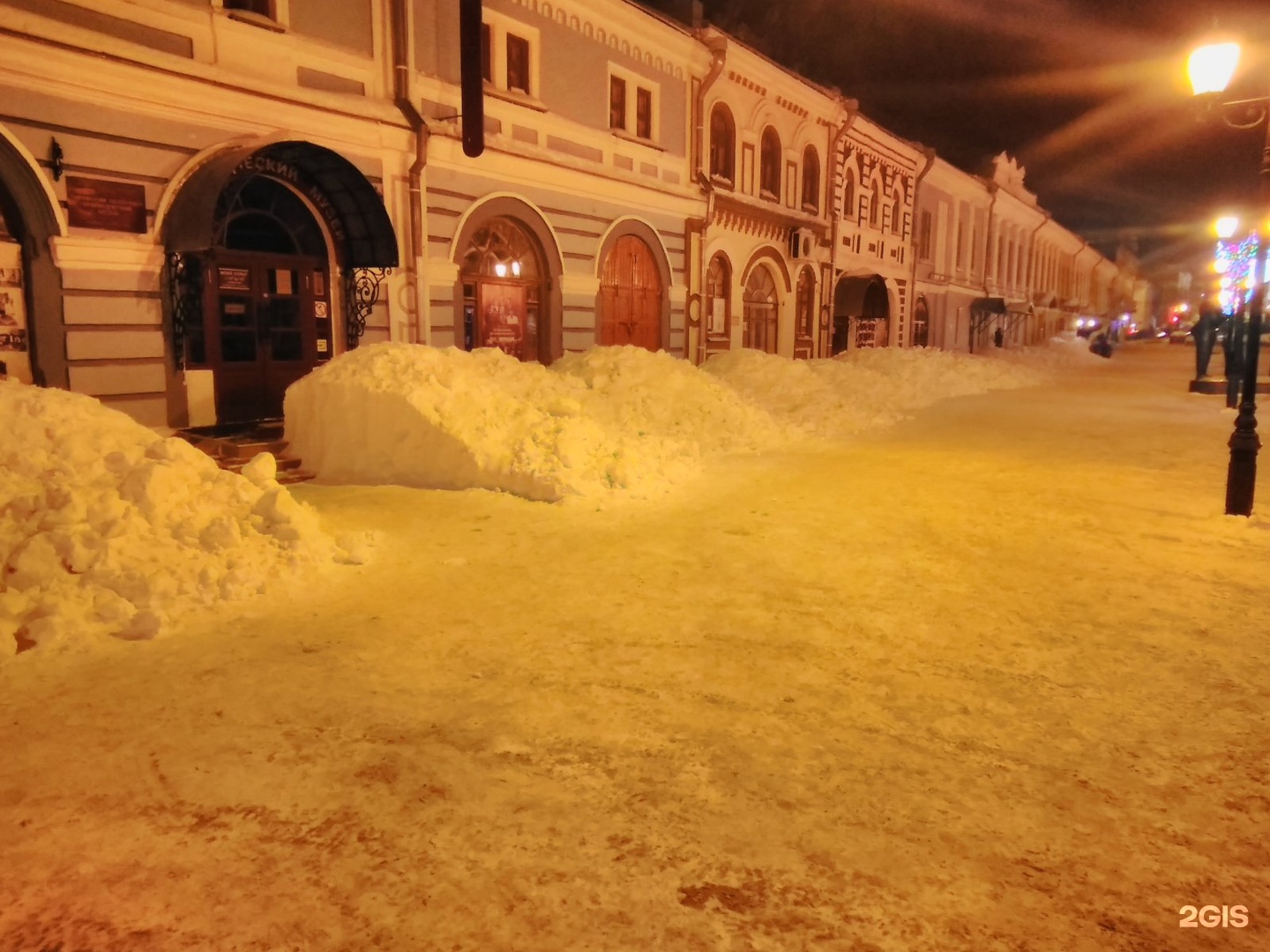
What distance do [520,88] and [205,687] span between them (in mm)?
12455

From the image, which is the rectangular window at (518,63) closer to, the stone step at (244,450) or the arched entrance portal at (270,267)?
the arched entrance portal at (270,267)

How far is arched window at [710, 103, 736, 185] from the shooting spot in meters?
18.8

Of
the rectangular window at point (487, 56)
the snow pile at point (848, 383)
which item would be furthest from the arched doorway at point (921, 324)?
Answer: the rectangular window at point (487, 56)

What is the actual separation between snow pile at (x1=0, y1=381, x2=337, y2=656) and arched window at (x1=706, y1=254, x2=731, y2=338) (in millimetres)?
13873

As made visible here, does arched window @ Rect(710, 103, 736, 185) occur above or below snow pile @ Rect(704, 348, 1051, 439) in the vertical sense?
above

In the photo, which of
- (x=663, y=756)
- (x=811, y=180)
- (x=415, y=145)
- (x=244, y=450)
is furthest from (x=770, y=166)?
(x=663, y=756)

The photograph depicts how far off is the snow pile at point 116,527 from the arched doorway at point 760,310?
1570 centimetres

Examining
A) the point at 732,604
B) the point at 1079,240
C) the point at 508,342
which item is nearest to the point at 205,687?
the point at 732,604

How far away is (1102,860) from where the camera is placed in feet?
9.29

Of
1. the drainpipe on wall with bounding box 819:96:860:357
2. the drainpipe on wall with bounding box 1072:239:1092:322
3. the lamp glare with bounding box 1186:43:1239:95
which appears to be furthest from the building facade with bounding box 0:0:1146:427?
the drainpipe on wall with bounding box 1072:239:1092:322

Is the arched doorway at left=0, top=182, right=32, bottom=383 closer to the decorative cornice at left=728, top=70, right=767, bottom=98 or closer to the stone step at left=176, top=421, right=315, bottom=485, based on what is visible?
the stone step at left=176, top=421, right=315, bottom=485

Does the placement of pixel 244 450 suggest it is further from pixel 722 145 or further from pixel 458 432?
pixel 722 145

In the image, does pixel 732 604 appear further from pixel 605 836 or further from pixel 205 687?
pixel 205 687

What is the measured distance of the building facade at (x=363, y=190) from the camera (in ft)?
29.2
